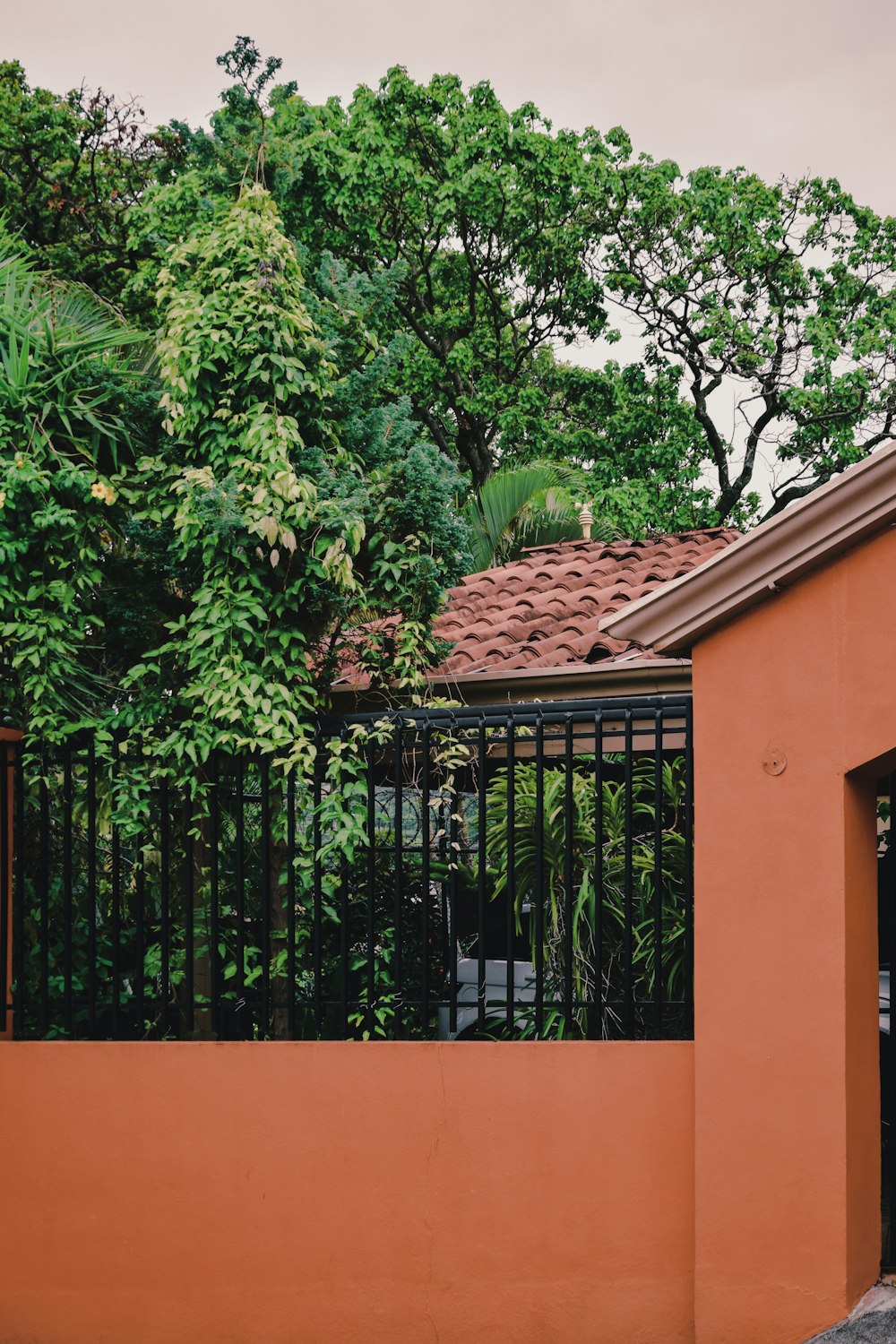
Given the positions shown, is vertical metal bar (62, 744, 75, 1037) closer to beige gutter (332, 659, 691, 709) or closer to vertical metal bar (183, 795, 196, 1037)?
vertical metal bar (183, 795, 196, 1037)

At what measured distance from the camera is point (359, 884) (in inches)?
225

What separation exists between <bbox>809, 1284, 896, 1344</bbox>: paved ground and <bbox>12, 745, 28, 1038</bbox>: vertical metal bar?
364 cm

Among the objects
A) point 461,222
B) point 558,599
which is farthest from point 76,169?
point 558,599

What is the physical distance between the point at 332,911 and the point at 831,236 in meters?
16.6

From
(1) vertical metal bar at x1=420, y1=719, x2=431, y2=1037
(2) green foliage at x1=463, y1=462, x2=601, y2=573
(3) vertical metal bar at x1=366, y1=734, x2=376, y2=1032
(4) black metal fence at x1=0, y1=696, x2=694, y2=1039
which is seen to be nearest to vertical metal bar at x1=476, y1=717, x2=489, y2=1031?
(4) black metal fence at x1=0, y1=696, x2=694, y2=1039

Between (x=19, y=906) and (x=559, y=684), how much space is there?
288 cm

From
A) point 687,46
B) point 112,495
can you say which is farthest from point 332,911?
point 687,46

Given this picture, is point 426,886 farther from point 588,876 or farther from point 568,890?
point 588,876

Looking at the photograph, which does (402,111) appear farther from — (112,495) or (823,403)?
(112,495)

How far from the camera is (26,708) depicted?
5574 millimetres

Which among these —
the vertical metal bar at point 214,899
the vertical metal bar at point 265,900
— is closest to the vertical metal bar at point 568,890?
the vertical metal bar at point 265,900

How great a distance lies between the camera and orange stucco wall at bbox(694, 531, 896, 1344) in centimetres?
445

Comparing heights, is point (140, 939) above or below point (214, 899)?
below

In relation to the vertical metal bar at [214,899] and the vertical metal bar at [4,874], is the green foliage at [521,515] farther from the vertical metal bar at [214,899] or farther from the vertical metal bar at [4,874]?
the vertical metal bar at [4,874]
